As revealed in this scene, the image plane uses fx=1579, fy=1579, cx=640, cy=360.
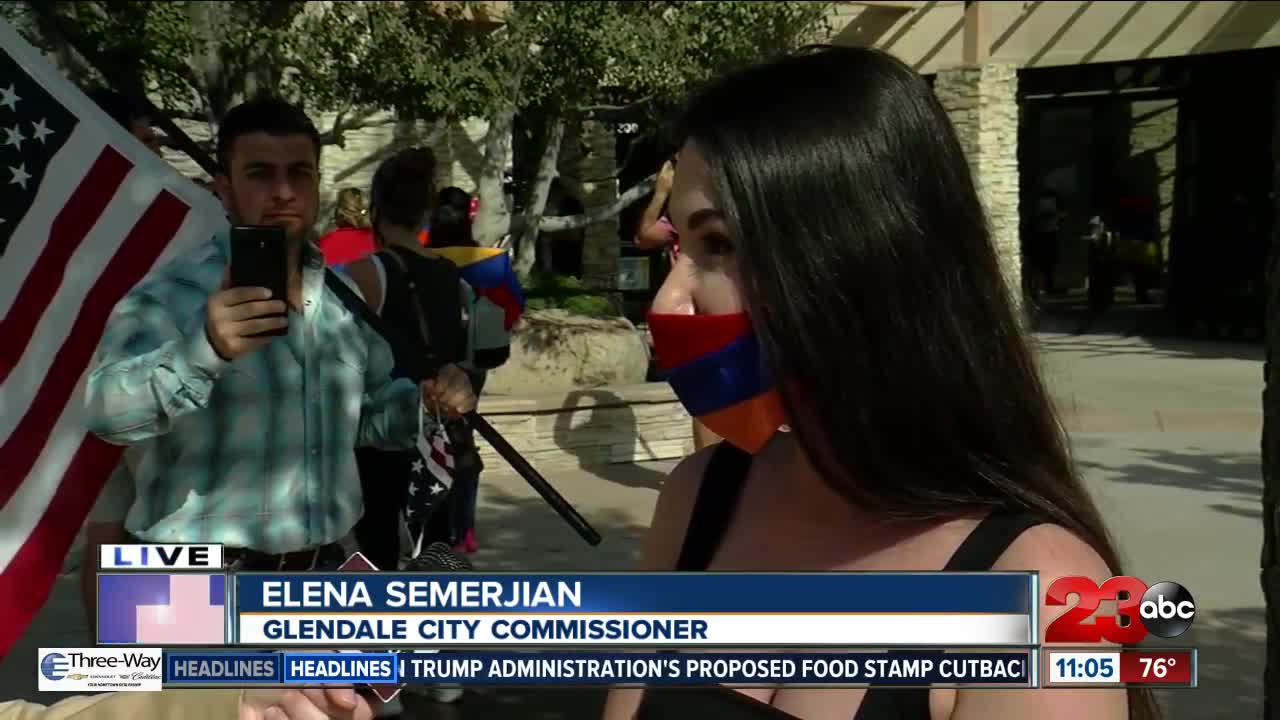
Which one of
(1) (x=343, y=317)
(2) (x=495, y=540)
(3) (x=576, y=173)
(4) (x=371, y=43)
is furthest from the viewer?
(3) (x=576, y=173)

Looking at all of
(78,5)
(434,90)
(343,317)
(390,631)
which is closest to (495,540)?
(434,90)

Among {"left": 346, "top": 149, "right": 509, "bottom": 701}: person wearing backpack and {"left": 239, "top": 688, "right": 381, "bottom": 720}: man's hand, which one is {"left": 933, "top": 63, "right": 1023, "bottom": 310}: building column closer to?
{"left": 346, "top": 149, "right": 509, "bottom": 701}: person wearing backpack

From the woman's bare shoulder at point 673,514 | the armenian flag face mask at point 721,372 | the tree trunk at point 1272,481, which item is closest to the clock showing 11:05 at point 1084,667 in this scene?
the armenian flag face mask at point 721,372

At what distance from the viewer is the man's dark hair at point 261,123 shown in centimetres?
352

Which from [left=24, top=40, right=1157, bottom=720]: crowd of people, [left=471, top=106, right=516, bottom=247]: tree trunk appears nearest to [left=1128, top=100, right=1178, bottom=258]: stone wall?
[left=471, top=106, right=516, bottom=247]: tree trunk

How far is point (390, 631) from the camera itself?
188 cm

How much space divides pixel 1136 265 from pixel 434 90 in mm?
15368

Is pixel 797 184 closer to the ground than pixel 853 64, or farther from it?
closer to the ground

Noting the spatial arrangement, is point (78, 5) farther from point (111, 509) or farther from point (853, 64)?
point (853, 64)

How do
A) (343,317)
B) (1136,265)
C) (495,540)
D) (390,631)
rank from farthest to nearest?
(1136,265) → (495,540) → (343,317) → (390,631)

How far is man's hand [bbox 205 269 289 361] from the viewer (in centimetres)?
287

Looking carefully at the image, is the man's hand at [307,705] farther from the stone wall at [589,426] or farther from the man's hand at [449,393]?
the stone wall at [589,426]

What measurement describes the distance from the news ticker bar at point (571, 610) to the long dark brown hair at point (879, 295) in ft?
0.37

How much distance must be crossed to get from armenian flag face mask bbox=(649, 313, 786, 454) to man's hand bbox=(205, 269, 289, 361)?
130 centimetres
